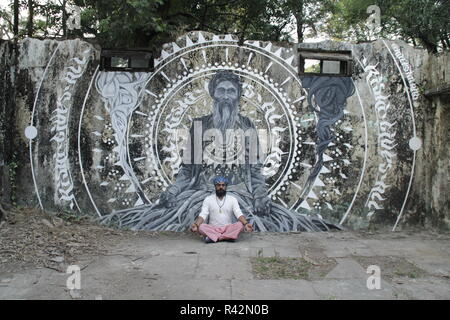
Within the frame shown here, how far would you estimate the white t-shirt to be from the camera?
248 inches

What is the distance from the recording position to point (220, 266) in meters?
4.90

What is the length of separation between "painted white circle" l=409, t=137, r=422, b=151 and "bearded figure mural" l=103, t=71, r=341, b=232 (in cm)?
183

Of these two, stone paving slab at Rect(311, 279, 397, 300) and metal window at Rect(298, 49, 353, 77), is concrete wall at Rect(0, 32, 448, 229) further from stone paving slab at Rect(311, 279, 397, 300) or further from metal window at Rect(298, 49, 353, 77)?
stone paving slab at Rect(311, 279, 397, 300)

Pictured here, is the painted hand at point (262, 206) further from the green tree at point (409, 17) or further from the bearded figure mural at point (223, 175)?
the green tree at point (409, 17)

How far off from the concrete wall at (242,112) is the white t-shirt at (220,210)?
0.83 m

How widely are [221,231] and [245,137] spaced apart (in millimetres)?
1700

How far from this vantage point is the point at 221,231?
6109 millimetres

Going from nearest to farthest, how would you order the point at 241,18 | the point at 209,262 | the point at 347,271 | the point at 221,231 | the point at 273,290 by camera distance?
1. the point at 273,290
2. the point at 347,271
3. the point at 209,262
4. the point at 221,231
5. the point at 241,18

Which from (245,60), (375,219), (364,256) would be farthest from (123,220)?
(375,219)

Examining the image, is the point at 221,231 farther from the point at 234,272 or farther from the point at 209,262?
the point at 234,272
